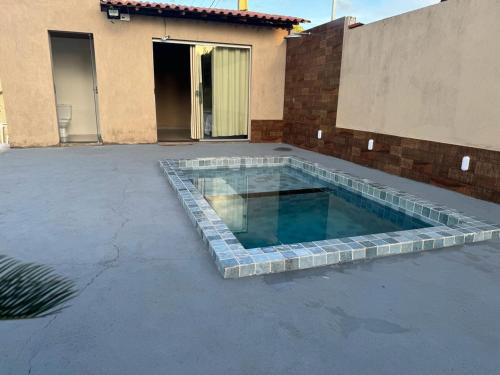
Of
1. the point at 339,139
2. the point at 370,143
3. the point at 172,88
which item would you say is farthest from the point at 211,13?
the point at 172,88

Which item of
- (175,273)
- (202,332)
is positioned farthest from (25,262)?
(202,332)

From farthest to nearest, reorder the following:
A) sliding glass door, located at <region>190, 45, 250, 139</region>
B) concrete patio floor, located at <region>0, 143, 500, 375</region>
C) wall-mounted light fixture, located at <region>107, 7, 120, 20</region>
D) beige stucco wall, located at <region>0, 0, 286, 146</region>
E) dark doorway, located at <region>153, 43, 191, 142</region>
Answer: dark doorway, located at <region>153, 43, 191, 142</region> → sliding glass door, located at <region>190, 45, 250, 139</region> → wall-mounted light fixture, located at <region>107, 7, 120, 20</region> → beige stucco wall, located at <region>0, 0, 286, 146</region> → concrete patio floor, located at <region>0, 143, 500, 375</region>

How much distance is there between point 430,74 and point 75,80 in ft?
28.7

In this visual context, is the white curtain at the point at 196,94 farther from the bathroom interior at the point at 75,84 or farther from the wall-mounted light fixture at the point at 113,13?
the bathroom interior at the point at 75,84

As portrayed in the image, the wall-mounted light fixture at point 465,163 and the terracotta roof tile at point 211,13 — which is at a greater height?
the terracotta roof tile at point 211,13

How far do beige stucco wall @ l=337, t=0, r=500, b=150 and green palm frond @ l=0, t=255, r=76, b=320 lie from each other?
4890mm

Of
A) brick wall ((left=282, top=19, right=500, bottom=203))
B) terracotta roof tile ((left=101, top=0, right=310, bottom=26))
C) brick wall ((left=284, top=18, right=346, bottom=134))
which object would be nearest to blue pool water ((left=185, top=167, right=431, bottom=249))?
brick wall ((left=282, top=19, right=500, bottom=203))

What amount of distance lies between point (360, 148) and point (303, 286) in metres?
4.83

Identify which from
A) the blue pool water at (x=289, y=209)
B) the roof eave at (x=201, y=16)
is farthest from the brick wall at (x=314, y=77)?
the blue pool water at (x=289, y=209)

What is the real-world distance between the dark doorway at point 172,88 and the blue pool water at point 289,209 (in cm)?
672

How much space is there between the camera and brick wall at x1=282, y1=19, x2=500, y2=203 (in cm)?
459

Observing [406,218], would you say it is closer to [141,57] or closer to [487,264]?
[487,264]

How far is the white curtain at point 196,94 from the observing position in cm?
846

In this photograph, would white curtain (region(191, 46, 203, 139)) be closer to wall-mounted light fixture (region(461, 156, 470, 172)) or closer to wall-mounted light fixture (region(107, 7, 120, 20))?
wall-mounted light fixture (region(107, 7, 120, 20))
